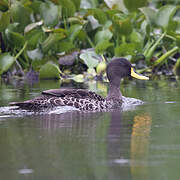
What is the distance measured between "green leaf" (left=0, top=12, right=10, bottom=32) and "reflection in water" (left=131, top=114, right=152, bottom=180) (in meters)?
7.90

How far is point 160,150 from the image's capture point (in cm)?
470

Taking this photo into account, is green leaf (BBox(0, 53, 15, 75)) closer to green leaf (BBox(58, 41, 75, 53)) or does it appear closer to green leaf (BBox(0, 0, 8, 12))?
green leaf (BBox(58, 41, 75, 53))

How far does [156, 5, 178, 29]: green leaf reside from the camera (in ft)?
45.0

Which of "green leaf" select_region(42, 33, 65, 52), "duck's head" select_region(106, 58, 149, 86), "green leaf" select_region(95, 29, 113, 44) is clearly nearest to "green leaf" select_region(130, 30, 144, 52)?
"green leaf" select_region(95, 29, 113, 44)

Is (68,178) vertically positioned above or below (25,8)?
below

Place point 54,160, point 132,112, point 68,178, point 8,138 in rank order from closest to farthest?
Answer: point 68,178
point 54,160
point 8,138
point 132,112

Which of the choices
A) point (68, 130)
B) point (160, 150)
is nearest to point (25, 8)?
point (68, 130)

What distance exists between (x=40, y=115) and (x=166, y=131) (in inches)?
84.6

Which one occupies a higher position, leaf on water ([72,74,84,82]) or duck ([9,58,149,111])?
duck ([9,58,149,111])

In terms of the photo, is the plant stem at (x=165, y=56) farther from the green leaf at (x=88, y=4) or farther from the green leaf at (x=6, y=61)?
the green leaf at (x=6, y=61)

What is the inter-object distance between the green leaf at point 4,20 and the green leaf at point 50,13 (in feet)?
3.33

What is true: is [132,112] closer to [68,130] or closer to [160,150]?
[68,130]

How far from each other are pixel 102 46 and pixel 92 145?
935cm

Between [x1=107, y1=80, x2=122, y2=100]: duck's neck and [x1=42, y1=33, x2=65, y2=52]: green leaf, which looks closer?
[x1=107, y1=80, x2=122, y2=100]: duck's neck
